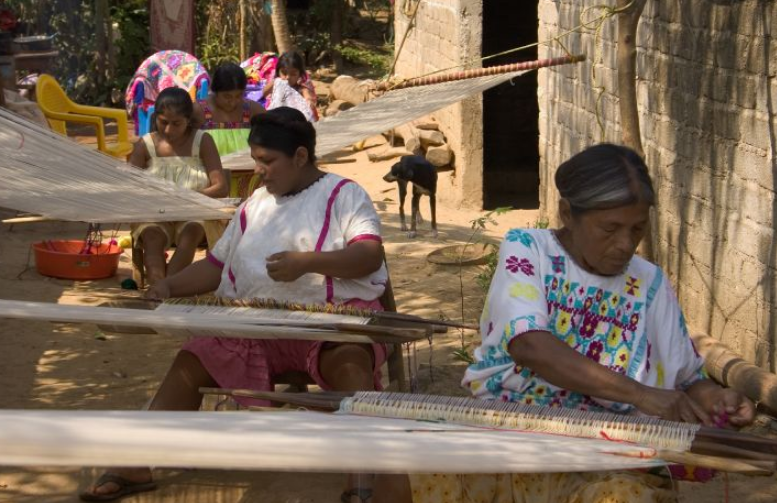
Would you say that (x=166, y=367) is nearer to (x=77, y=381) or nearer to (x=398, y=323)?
(x=77, y=381)

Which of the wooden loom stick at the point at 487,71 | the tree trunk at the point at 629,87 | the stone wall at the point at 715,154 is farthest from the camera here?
the wooden loom stick at the point at 487,71

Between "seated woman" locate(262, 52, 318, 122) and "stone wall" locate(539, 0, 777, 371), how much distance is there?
12.0 feet

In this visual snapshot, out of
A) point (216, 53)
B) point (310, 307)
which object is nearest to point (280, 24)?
point (216, 53)

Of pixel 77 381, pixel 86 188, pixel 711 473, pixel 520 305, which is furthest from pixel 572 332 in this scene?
pixel 77 381

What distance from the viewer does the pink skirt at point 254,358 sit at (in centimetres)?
339

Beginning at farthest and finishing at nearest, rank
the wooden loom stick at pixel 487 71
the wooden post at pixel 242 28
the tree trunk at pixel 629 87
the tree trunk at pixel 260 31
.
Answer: the tree trunk at pixel 260 31
the wooden post at pixel 242 28
the wooden loom stick at pixel 487 71
the tree trunk at pixel 629 87

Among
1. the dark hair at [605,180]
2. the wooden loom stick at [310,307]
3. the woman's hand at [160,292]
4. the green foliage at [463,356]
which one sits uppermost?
the dark hair at [605,180]

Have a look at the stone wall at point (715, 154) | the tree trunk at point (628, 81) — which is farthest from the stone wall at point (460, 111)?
the tree trunk at point (628, 81)

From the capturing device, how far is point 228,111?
649 centimetres

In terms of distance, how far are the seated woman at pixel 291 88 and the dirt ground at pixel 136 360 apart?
1127 millimetres

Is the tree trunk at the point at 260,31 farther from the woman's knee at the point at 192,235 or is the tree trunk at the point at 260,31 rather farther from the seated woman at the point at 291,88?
the woman's knee at the point at 192,235

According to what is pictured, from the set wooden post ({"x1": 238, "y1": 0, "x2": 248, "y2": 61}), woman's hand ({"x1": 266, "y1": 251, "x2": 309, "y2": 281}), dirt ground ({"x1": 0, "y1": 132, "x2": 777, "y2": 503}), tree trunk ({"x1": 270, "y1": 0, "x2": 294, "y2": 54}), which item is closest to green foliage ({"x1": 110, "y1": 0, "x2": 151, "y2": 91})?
wooden post ({"x1": 238, "y1": 0, "x2": 248, "y2": 61})

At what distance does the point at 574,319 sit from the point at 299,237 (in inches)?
50.9

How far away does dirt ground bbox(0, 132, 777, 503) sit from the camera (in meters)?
3.64
